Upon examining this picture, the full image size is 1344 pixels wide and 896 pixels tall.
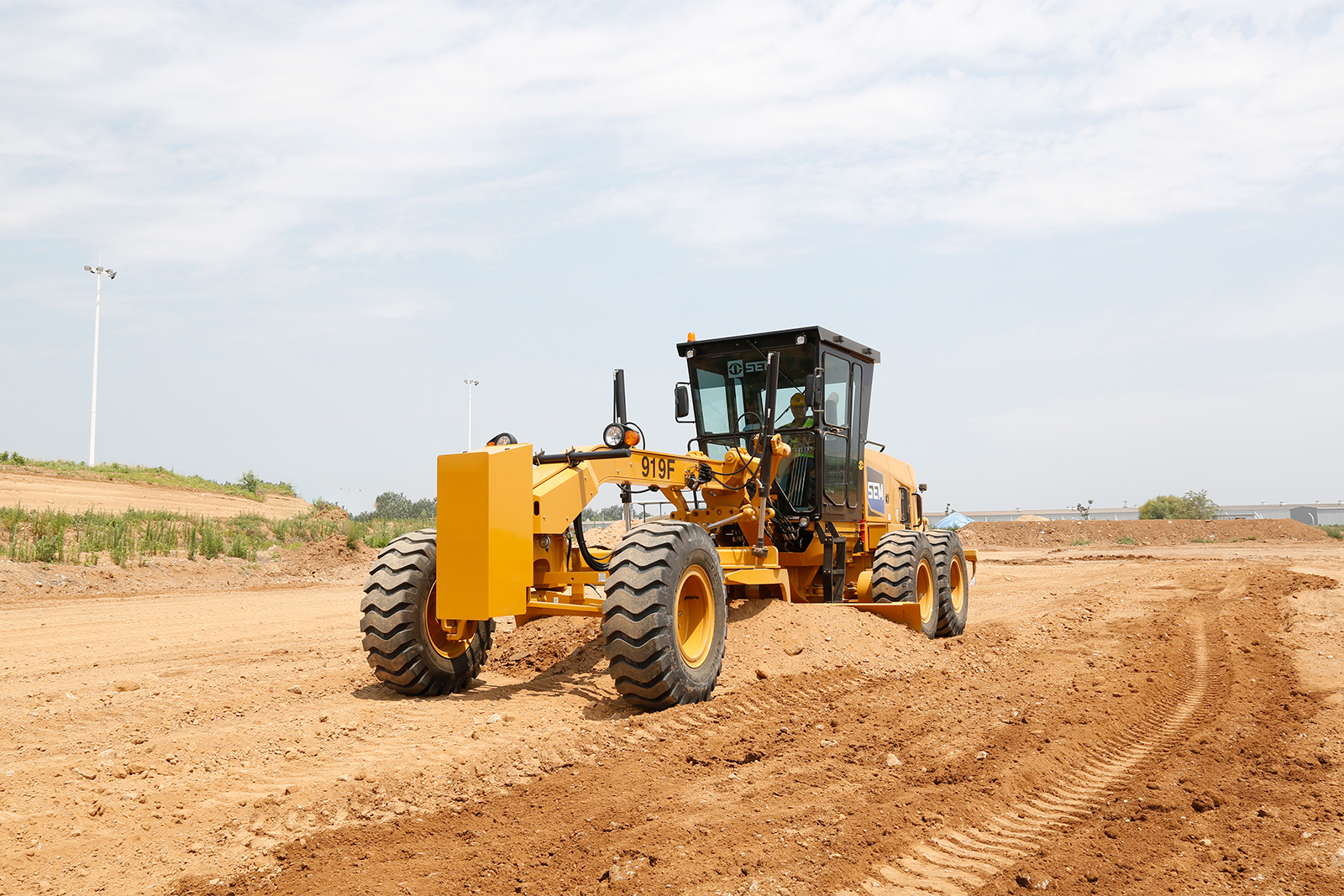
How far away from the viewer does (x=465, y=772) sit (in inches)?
203

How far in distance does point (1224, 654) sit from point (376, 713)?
8203mm

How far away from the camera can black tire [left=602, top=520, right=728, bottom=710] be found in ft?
20.4

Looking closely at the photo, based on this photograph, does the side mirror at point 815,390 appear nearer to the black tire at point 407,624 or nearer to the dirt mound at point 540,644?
the dirt mound at point 540,644

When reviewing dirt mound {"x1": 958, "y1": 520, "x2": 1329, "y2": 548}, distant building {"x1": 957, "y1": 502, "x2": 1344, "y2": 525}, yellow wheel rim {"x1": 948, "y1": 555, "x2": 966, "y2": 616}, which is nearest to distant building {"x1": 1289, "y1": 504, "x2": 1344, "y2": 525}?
distant building {"x1": 957, "y1": 502, "x2": 1344, "y2": 525}

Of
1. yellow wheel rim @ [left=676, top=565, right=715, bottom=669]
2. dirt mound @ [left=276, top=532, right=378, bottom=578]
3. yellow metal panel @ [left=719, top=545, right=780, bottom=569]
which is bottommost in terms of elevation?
dirt mound @ [left=276, top=532, right=378, bottom=578]

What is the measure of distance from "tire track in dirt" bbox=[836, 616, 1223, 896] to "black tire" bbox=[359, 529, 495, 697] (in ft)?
12.9

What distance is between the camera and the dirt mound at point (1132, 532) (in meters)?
39.9

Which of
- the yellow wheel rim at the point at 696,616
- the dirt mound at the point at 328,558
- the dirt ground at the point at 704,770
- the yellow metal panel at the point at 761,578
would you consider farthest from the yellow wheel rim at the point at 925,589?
the dirt mound at the point at 328,558

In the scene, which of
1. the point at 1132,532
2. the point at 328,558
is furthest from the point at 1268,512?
the point at 328,558

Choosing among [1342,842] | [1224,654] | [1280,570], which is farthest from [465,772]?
[1280,570]

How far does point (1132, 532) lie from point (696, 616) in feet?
129

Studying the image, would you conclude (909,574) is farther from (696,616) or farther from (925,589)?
(696,616)

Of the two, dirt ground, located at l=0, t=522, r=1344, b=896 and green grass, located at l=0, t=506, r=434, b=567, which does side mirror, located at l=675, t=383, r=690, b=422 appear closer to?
dirt ground, located at l=0, t=522, r=1344, b=896

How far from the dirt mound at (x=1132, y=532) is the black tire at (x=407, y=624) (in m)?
34.6
